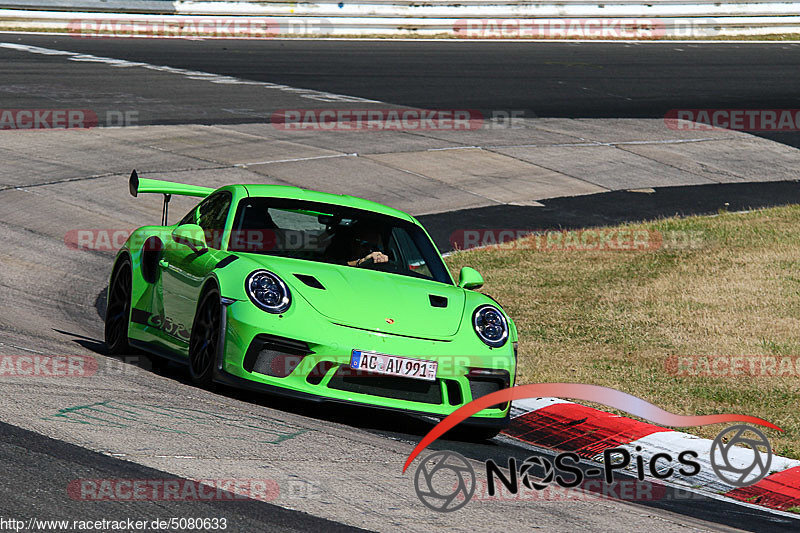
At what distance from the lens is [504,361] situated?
7.07m

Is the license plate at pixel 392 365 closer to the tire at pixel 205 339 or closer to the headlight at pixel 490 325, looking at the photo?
the headlight at pixel 490 325

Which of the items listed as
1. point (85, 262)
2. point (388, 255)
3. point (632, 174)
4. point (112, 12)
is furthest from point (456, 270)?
point (112, 12)

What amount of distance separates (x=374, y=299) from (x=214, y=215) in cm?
173

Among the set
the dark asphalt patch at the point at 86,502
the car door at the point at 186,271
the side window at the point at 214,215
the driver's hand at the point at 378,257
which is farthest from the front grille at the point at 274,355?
the dark asphalt patch at the point at 86,502

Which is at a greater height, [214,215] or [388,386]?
[214,215]

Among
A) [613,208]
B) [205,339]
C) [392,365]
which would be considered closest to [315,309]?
[392,365]

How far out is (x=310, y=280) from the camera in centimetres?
709

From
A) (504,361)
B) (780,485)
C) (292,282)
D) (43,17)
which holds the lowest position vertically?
(780,485)

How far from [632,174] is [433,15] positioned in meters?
14.4

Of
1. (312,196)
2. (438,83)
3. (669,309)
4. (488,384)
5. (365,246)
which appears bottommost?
(669,309)

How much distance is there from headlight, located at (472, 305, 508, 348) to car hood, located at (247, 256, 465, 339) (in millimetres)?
118

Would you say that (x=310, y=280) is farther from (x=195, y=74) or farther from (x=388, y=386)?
(x=195, y=74)

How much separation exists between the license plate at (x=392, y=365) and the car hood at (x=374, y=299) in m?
0.18

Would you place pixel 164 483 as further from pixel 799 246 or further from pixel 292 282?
pixel 799 246
